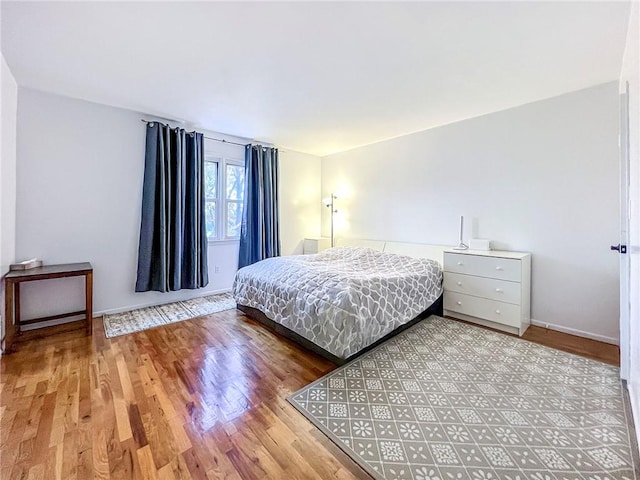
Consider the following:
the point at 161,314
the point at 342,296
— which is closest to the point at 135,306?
the point at 161,314

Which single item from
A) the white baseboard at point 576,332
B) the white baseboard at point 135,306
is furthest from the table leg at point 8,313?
the white baseboard at point 576,332

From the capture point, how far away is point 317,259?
3578 mm

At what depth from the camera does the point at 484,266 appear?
2857mm

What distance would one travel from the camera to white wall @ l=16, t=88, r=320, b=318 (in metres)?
2.74

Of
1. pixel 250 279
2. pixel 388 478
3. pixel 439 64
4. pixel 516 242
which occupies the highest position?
pixel 439 64

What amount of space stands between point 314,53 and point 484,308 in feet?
9.76

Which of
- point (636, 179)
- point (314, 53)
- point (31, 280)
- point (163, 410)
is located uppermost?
point (314, 53)

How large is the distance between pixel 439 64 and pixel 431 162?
1.70 meters

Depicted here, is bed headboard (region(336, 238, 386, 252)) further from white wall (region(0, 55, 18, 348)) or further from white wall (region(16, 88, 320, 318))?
white wall (region(0, 55, 18, 348))

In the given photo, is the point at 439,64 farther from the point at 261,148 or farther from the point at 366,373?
the point at 261,148

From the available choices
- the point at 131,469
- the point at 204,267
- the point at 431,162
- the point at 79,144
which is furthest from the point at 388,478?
the point at 79,144

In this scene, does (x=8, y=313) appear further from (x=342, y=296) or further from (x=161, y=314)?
(x=342, y=296)

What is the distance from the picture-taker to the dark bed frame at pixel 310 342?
222 centimetres

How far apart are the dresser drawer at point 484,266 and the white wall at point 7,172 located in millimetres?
4420
